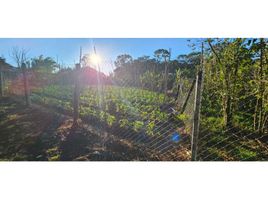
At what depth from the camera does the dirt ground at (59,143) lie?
343 cm

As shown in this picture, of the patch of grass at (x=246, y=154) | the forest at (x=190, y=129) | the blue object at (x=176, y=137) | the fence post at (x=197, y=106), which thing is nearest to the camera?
the fence post at (x=197, y=106)

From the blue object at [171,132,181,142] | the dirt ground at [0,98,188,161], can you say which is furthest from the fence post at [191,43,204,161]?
the blue object at [171,132,181,142]

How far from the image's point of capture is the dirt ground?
343 cm

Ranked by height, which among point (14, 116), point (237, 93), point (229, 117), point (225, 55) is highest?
point (225, 55)

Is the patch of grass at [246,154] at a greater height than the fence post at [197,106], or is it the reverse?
the fence post at [197,106]

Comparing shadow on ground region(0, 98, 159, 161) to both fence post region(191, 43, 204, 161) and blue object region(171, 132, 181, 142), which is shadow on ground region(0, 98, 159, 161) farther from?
fence post region(191, 43, 204, 161)

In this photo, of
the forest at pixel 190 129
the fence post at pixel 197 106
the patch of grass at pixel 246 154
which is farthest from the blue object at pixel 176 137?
the fence post at pixel 197 106

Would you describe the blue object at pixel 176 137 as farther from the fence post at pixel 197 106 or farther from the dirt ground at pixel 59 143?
the fence post at pixel 197 106

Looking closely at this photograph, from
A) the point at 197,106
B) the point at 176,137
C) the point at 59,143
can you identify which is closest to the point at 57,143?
the point at 59,143

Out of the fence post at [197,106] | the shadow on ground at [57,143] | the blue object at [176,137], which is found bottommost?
the shadow on ground at [57,143]

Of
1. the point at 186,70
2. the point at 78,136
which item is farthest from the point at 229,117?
the point at 186,70
